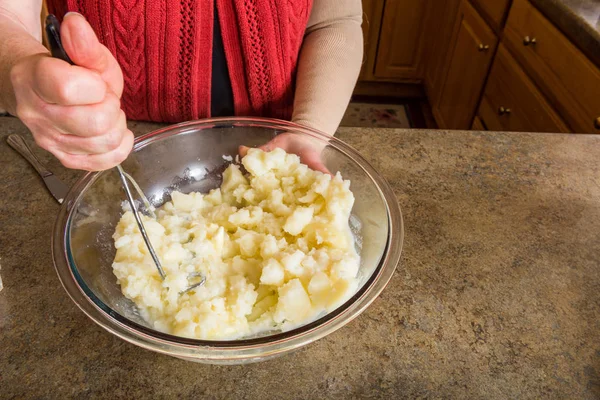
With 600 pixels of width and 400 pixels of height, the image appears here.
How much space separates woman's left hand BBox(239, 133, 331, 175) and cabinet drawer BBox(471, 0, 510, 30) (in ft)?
4.92

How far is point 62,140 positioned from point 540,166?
93 cm

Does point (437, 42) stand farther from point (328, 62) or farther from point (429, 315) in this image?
point (429, 315)

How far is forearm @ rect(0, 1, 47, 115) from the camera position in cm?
66

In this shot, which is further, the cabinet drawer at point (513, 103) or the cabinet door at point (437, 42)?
the cabinet door at point (437, 42)

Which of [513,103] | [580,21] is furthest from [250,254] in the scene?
[513,103]

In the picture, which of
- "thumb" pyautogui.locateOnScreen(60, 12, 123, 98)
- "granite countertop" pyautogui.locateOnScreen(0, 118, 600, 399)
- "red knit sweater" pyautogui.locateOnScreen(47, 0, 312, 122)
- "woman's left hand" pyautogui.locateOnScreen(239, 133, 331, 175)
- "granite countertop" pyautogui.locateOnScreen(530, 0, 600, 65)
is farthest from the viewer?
"granite countertop" pyautogui.locateOnScreen(530, 0, 600, 65)

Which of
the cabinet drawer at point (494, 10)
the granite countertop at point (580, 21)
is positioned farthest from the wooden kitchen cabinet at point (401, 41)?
the granite countertop at point (580, 21)

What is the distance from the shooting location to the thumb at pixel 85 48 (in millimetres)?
427

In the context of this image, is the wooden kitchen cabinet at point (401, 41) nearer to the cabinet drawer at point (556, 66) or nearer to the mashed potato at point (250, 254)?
the cabinet drawer at point (556, 66)

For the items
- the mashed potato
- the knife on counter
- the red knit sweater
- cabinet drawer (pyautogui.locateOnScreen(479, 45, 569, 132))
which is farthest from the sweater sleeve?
cabinet drawer (pyautogui.locateOnScreen(479, 45, 569, 132))

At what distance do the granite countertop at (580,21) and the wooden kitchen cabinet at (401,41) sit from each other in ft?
3.40

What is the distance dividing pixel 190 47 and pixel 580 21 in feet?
3.90

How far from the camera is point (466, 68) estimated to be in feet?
7.38

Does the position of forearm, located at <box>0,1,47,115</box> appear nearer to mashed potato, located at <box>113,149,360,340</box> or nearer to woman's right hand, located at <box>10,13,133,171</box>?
woman's right hand, located at <box>10,13,133,171</box>
